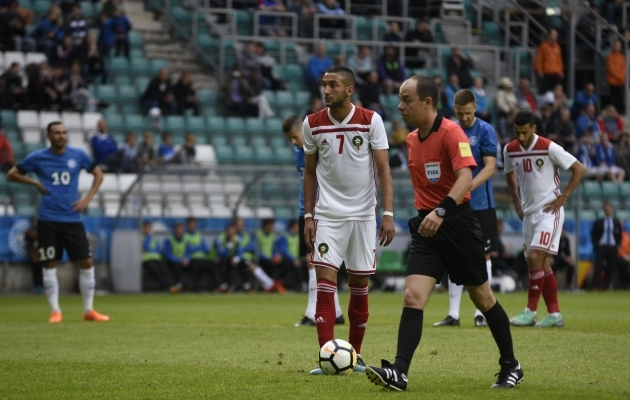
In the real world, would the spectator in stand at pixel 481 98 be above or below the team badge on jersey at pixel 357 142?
below

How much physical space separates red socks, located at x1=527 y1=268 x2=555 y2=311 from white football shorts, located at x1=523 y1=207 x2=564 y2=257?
280 millimetres

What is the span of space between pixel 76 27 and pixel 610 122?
14.9 metres

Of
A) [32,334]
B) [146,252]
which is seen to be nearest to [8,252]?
[146,252]

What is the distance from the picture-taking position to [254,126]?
2800 cm

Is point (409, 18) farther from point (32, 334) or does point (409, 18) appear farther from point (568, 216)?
point (32, 334)

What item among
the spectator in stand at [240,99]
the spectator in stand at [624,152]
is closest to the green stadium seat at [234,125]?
the spectator in stand at [240,99]

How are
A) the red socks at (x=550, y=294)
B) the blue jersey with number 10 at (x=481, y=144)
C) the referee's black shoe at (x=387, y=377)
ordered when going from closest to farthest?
1. the referee's black shoe at (x=387, y=377)
2. the blue jersey with number 10 at (x=481, y=144)
3. the red socks at (x=550, y=294)

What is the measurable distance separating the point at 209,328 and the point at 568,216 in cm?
1530

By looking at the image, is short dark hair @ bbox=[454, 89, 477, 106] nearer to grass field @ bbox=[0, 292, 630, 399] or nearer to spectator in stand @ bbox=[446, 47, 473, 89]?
grass field @ bbox=[0, 292, 630, 399]

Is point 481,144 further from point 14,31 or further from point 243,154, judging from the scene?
point 14,31

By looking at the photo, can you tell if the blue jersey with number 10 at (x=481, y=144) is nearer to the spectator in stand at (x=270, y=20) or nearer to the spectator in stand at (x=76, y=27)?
the spectator in stand at (x=76, y=27)

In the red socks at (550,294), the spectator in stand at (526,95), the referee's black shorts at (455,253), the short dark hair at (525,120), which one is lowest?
the red socks at (550,294)

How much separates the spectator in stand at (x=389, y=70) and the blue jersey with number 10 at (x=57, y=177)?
16.2 m

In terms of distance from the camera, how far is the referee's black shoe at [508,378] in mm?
7609
